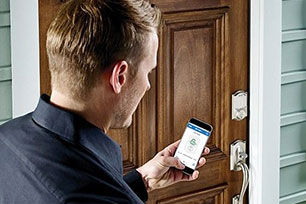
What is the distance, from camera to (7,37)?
7.83ft

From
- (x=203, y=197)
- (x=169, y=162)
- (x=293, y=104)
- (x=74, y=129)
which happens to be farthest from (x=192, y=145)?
(x=293, y=104)

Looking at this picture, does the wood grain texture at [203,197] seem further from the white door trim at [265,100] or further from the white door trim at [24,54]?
the white door trim at [24,54]

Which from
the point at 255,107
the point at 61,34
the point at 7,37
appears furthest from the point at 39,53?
the point at 255,107

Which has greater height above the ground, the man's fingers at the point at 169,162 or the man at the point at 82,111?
the man at the point at 82,111

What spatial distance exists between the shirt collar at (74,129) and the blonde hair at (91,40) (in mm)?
46

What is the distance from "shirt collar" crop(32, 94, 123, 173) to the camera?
163 cm

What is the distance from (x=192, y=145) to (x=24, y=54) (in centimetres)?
57

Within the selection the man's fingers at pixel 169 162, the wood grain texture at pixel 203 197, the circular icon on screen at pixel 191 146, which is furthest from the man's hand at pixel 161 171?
the wood grain texture at pixel 203 197

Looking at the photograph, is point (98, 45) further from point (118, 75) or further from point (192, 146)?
point (192, 146)

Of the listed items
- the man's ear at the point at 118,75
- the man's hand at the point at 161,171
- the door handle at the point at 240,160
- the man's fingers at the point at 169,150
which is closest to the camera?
the man's ear at the point at 118,75

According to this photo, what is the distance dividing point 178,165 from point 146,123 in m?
0.65

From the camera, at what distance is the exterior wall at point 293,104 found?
3223 millimetres

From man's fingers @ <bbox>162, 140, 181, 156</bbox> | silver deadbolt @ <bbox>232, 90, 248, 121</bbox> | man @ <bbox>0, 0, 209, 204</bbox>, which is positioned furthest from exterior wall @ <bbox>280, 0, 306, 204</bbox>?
man @ <bbox>0, 0, 209, 204</bbox>

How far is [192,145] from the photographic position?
243 cm
